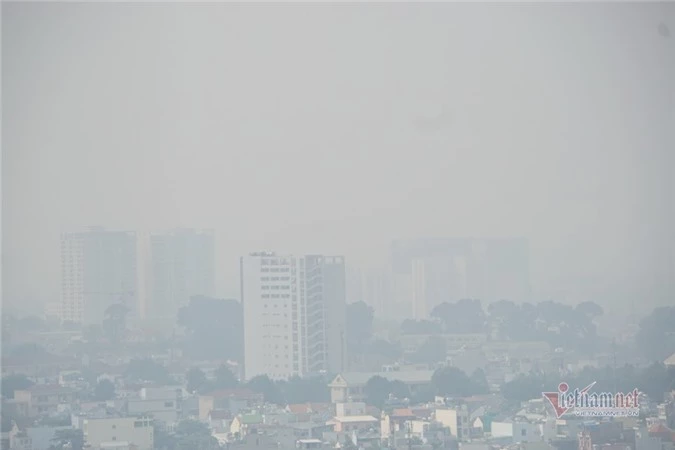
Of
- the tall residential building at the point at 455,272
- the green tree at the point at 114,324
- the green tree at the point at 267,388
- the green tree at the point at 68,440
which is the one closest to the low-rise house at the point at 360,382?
the green tree at the point at 267,388

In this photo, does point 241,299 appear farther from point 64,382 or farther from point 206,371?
point 64,382

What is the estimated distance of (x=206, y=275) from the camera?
12.6 meters

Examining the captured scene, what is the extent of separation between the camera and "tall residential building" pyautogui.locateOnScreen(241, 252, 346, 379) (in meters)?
12.2

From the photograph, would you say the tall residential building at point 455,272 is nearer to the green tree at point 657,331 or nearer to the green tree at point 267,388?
the green tree at point 657,331

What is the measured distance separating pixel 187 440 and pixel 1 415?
125 cm

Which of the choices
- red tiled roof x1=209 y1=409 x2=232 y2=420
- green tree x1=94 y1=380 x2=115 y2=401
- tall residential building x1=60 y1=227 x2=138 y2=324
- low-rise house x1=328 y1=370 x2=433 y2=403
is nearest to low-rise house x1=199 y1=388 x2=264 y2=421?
red tiled roof x1=209 y1=409 x2=232 y2=420

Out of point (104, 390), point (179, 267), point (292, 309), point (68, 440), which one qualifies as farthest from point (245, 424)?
point (179, 267)

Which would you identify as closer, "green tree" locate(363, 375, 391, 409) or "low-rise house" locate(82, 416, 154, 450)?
"low-rise house" locate(82, 416, 154, 450)

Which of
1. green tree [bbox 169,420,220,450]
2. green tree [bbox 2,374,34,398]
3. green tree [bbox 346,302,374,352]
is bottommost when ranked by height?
green tree [bbox 169,420,220,450]

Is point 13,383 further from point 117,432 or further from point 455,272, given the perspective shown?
point 455,272

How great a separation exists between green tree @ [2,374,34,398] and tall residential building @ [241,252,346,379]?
2071mm

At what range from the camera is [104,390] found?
11.1 meters

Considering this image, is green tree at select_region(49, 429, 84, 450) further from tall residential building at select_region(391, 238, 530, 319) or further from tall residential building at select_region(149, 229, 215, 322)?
tall residential building at select_region(391, 238, 530, 319)

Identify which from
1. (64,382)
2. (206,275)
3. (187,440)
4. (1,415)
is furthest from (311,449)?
(206,275)
